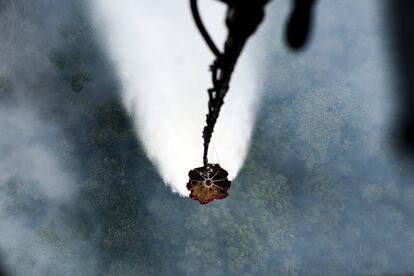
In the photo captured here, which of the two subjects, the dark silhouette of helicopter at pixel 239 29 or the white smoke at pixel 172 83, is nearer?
the dark silhouette of helicopter at pixel 239 29

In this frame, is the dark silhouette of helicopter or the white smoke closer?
the dark silhouette of helicopter

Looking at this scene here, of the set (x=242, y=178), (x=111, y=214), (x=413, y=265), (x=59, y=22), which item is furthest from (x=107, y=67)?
(x=413, y=265)

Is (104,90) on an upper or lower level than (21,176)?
upper

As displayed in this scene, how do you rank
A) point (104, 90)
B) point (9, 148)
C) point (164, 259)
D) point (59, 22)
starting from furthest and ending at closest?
point (59, 22) → point (104, 90) → point (9, 148) → point (164, 259)

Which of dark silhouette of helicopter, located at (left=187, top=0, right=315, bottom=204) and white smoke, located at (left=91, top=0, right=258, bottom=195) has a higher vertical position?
white smoke, located at (left=91, top=0, right=258, bottom=195)

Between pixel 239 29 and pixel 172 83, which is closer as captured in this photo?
pixel 239 29

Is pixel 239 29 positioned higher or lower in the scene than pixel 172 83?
lower

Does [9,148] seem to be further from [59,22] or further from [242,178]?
[242,178]

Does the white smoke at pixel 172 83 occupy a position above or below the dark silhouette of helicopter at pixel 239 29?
above
